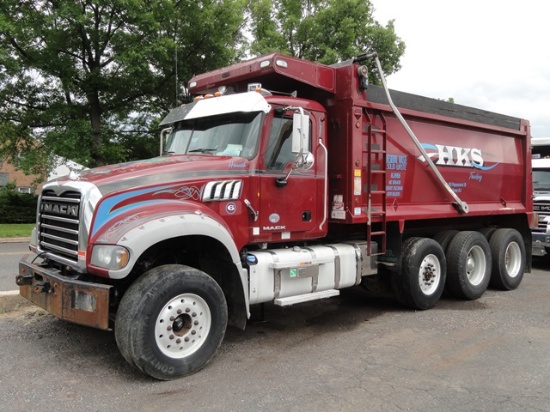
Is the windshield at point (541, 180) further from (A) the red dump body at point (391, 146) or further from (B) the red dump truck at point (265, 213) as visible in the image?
(B) the red dump truck at point (265, 213)

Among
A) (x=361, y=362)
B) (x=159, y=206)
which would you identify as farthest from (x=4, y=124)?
(x=361, y=362)

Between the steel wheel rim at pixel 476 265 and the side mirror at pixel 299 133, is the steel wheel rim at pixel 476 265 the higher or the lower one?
the lower one

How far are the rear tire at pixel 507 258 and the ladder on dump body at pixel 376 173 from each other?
117 inches

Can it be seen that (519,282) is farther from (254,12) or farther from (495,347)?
(254,12)

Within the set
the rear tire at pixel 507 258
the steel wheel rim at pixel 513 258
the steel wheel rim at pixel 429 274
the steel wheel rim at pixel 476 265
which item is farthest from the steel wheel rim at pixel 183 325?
the steel wheel rim at pixel 513 258

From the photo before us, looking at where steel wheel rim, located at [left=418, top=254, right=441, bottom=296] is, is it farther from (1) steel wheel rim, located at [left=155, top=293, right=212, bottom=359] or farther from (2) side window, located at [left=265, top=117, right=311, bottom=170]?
(1) steel wheel rim, located at [left=155, top=293, right=212, bottom=359]

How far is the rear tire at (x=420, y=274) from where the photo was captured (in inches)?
262

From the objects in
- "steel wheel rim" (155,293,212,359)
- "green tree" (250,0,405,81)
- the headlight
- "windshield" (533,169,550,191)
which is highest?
"green tree" (250,0,405,81)

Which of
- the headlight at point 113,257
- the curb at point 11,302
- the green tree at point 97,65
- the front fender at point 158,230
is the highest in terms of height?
the green tree at point 97,65

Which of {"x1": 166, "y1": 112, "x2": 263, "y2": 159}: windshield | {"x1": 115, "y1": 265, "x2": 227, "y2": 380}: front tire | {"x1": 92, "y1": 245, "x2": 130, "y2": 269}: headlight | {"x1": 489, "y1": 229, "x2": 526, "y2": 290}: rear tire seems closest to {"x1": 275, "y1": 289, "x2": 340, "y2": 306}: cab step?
{"x1": 115, "y1": 265, "x2": 227, "y2": 380}: front tire

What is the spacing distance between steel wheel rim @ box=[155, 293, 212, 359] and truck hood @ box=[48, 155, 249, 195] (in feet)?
3.69

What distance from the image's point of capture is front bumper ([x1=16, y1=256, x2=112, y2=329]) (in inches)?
160

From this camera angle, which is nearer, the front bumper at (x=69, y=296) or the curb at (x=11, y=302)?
the front bumper at (x=69, y=296)

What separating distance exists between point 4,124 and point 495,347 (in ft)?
60.5
